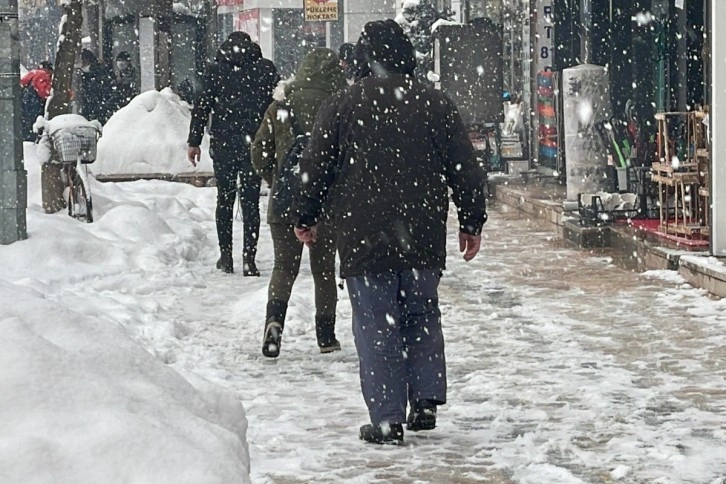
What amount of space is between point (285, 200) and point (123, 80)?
2244 centimetres

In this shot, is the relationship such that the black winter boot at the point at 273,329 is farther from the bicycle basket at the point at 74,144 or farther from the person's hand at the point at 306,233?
the bicycle basket at the point at 74,144

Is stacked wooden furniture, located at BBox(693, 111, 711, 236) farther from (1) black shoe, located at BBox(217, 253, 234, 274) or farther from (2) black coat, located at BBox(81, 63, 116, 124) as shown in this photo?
(2) black coat, located at BBox(81, 63, 116, 124)

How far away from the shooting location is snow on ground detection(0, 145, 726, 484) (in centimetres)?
603

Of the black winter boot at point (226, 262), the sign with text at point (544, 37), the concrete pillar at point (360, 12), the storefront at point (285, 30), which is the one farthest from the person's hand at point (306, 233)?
the storefront at point (285, 30)

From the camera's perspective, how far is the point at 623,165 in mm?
15438

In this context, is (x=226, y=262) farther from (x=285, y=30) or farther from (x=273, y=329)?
(x=285, y=30)

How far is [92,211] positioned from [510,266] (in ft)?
16.0

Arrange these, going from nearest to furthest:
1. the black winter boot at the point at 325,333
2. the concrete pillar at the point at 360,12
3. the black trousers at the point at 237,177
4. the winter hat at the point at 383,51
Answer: the winter hat at the point at 383,51 → the black winter boot at the point at 325,333 → the black trousers at the point at 237,177 → the concrete pillar at the point at 360,12

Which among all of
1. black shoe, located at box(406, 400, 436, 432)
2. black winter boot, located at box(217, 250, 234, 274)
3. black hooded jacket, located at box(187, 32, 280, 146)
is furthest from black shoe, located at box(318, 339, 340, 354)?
black winter boot, located at box(217, 250, 234, 274)


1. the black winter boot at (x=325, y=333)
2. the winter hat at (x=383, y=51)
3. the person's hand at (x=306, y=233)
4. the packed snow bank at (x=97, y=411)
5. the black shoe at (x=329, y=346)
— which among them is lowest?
the black shoe at (x=329, y=346)

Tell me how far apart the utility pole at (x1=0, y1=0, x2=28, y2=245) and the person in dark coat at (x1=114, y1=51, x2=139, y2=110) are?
56.1 ft

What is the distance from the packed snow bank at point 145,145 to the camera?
22.6m

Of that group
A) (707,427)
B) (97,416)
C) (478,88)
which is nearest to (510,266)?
(707,427)

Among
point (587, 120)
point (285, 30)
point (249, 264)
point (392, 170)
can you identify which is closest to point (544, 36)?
point (587, 120)
